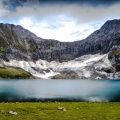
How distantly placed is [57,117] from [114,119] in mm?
7074

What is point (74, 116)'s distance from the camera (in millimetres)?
36188

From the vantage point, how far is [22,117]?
34.3m

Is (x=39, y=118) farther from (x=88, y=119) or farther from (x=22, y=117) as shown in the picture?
(x=88, y=119)

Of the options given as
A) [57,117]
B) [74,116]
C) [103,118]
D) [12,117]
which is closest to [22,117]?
[12,117]

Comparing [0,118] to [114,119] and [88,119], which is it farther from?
[114,119]

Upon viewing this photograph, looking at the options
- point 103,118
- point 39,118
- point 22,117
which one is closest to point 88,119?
point 103,118

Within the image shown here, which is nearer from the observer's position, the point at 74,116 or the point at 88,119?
the point at 88,119

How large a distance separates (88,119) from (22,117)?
8096 millimetres

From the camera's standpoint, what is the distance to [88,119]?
3375 cm

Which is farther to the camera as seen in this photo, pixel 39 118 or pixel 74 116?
pixel 74 116

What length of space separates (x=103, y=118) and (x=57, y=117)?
5770 millimetres

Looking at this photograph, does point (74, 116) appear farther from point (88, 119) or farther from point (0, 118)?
point (0, 118)

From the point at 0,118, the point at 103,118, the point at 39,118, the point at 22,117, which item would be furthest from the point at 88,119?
the point at 0,118

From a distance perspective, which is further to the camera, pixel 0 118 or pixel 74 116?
pixel 74 116
